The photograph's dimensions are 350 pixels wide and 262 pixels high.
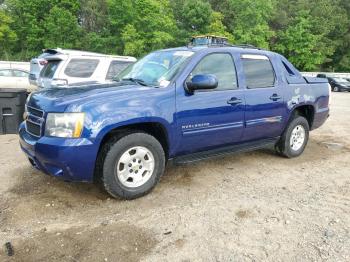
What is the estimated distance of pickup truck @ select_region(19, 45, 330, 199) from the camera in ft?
12.3

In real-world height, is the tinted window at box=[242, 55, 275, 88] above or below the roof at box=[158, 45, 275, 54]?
below

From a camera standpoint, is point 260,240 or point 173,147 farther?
point 173,147

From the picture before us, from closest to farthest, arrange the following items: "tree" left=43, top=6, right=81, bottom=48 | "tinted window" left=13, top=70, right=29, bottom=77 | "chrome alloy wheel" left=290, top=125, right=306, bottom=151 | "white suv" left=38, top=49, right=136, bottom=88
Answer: "chrome alloy wheel" left=290, top=125, right=306, bottom=151
"white suv" left=38, top=49, right=136, bottom=88
"tinted window" left=13, top=70, right=29, bottom=77
"tree" left=43, top=6, right=81, bottom=48

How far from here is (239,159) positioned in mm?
5996

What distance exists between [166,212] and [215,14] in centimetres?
4176

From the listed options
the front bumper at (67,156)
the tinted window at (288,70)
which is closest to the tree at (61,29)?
the tinted window at (288,70)

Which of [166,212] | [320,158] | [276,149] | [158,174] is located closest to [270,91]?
[276,149]

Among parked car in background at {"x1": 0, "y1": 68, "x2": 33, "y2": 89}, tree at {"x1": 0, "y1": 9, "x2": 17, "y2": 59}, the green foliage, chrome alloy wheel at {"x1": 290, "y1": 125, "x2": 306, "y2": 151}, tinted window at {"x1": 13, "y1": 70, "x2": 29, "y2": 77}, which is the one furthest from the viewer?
the green foliage

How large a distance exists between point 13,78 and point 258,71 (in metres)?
13.6

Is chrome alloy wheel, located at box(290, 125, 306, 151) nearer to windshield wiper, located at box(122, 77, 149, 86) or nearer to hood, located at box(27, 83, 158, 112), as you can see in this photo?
windshield wiper, located at box(122, 77, 149, 86)

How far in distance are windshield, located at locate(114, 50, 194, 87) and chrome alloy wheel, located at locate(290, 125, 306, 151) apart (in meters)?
2.53

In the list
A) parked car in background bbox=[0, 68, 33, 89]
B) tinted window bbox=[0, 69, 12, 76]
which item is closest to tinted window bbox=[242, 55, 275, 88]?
parked car in background bbox=[0, 68, 33, 89]

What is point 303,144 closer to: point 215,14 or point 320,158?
point 320,158

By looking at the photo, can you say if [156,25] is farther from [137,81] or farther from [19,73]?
[137,81]
